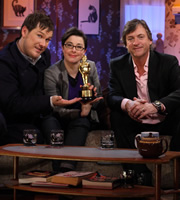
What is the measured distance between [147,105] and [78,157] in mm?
1032

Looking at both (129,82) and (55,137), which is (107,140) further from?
(129,82)

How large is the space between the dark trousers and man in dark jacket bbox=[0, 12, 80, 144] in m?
0.34

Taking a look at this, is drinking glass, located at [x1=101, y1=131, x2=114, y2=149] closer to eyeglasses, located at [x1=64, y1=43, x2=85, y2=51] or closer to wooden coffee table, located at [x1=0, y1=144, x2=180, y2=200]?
wooden coffee table, located at [x1=0, y1=144, x2=180, y2=200]

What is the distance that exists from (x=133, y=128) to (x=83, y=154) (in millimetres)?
944

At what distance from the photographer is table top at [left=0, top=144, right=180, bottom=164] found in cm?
160

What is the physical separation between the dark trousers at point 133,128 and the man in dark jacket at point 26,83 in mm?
339

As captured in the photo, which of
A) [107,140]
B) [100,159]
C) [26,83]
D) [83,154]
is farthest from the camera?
[26,83]

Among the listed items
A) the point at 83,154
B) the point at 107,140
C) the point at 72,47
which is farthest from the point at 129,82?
the point at 83,154

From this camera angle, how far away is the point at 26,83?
2.70 meters

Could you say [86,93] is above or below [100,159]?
above

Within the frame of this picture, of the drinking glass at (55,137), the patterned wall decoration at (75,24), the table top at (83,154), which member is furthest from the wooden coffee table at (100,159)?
the patterned wall decoration at (75,24)

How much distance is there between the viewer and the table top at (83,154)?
1.60m

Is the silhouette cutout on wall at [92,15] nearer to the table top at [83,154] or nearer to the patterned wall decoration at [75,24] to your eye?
the patterned wall decoration at [75,24]

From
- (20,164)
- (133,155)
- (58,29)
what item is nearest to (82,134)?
(20,164)
